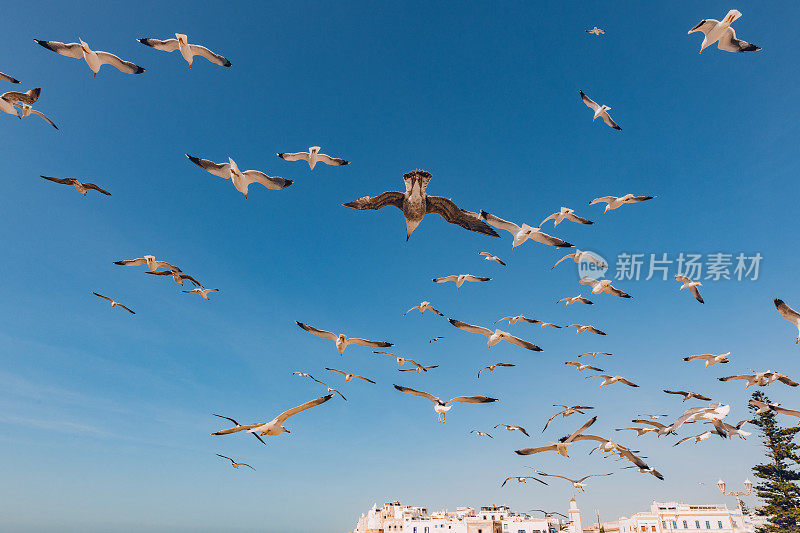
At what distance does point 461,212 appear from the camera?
46.4ft

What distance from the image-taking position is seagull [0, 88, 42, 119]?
14859 millimetres

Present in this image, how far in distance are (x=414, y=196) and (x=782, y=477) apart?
6953 centimetres

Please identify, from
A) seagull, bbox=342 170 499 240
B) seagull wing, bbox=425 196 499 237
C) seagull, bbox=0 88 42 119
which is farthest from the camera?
seagull, bbox=0 88 42 119

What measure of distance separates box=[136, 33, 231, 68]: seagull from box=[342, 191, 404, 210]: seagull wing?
25.9 ft

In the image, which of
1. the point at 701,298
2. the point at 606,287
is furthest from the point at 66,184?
the point at 701,298

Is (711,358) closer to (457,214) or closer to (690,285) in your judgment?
(690,285)

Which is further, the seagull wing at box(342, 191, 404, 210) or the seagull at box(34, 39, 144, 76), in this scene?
the seagull at box(34, 39, 144, 76)

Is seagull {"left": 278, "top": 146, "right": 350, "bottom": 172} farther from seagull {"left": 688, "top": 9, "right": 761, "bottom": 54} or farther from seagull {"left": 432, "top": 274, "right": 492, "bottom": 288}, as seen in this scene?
seagull {"left": 688, "top": 9, "right": 761, "bottom": 54}

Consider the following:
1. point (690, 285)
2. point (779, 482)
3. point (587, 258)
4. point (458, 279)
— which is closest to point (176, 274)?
point (458, 279)

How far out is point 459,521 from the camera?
8444cm

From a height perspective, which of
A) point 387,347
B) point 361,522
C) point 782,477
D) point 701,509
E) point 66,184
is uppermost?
point 66,184

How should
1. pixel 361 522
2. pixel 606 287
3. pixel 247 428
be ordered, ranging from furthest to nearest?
1. pixel 361 522
2. pixel 606 287
3. pixel 247 428

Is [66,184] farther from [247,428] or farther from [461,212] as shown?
[461,212]

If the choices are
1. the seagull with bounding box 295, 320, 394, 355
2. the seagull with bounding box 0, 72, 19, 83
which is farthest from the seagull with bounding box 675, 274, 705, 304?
the seagull with bounding box 0, 72, 19, 83
